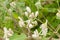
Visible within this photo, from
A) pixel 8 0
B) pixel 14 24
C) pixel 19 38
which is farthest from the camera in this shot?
pixel 8 0

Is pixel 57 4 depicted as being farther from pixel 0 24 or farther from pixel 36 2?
pixel 0 24

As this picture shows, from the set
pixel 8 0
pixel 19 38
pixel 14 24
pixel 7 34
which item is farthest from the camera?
pixel 8 0

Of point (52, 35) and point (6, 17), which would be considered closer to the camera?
point (52, 35)

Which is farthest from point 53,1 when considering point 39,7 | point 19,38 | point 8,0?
point 19,38

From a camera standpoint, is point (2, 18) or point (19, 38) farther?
point (2, 18)

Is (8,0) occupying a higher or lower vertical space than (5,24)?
higher

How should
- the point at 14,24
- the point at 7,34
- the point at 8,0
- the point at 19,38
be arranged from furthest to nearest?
the point at 8,0 < the point at 14,24 < the point at 19,38 < the point at 7,34

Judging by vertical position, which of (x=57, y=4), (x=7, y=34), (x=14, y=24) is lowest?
(x=7, y=34)

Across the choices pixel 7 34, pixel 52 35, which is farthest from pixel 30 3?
pixel 7 34

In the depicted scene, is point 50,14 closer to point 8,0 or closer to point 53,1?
point 53,1
